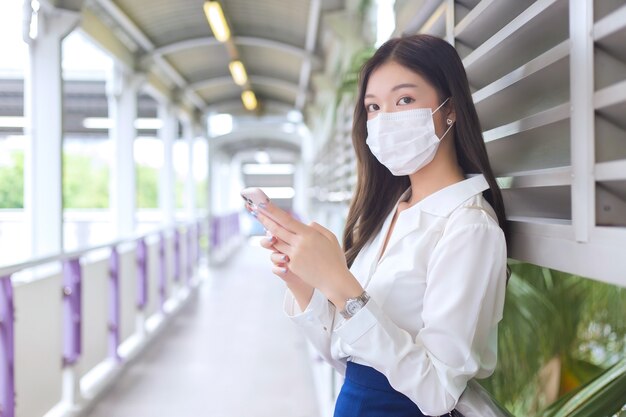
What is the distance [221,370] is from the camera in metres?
5.39

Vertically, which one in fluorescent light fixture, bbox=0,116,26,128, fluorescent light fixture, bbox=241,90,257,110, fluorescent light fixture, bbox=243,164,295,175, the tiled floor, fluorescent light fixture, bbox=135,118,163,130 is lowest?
the tiled floor

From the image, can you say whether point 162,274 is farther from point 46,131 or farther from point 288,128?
point 288,128

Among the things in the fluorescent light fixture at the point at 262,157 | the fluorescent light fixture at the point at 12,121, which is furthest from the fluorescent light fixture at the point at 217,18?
the fluorescent light fixture at the point at 262,157

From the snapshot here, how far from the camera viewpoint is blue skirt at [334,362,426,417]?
1.23m

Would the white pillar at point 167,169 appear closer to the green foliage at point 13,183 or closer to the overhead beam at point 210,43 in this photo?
the overhead beam at point 210,43

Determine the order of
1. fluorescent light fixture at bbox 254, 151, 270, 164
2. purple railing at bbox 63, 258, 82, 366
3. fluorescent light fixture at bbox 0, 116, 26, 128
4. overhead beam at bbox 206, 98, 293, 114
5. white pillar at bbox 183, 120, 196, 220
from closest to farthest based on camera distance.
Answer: fluorescent light fixture at bbox 0, 116, 26, 128
purple railing at bbox 63, 258, 82, 366
white pillar at bbox 183, 120, 196, 220
overhead beam at bbox 206, 98, 293, 114
fluorescent light fixture at bbox 254, 151, 270, 164

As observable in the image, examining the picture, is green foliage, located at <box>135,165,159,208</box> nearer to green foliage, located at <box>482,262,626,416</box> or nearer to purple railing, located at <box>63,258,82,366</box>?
purple railing, located at <box>63,258,82,366</box>

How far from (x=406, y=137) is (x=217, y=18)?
4.88 m

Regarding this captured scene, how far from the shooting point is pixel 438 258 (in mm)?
1079

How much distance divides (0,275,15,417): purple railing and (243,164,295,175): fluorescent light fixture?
24.9m

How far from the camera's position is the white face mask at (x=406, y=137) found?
4.13 ft

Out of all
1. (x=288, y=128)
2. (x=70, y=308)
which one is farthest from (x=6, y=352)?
(x=288, y=128)

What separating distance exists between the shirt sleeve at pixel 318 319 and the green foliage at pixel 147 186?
6.44 meters

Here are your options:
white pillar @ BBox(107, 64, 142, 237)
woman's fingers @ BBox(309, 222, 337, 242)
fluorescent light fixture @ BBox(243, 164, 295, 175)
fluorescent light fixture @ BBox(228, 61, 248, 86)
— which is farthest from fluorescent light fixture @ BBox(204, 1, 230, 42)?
fluorescent light fixture @ BBox(243, 164, 295, 175)
